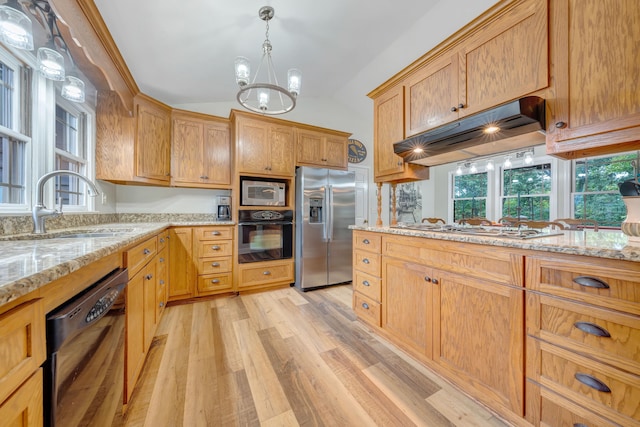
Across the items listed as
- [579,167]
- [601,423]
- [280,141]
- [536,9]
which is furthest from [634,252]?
[579,167]

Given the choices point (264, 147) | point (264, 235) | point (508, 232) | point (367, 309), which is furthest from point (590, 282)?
point (264, 147)

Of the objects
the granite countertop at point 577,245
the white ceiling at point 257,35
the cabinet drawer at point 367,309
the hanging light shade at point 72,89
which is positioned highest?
the white ceiling at point 257,35

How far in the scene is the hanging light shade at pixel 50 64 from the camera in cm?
129

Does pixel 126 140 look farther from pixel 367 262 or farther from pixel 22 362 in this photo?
pixel 367 262

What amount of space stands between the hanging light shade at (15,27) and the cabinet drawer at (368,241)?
2.24 meters

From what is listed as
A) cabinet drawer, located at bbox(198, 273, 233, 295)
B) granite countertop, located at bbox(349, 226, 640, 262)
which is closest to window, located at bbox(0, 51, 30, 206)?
cabinet drawer, located at bbox(198, 273, 233, 295)

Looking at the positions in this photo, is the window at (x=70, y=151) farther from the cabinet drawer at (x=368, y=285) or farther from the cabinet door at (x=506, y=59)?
the cabinet door at (x=506, y=59)

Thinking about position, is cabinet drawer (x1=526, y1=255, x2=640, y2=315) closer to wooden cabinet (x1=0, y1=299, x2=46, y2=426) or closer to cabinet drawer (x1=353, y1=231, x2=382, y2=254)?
cabinet drawer (x1=353, y1=231, x2=382, y2=254)

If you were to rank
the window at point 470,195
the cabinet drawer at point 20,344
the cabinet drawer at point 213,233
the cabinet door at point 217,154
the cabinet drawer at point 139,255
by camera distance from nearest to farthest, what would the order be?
the cabinet drawer at point 20,344
the cabinet drawer at point 139,255
the cabinet drawer at point 213,233
the cabinet door at point 217,154
the window at point 470,195

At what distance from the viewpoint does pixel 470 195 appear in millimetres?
5035

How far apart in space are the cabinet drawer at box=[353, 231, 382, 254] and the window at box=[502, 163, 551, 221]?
11.8 feet

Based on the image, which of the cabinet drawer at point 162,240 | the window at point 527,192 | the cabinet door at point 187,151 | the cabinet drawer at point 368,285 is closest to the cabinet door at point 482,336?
the cabinet drawer at point 368,285

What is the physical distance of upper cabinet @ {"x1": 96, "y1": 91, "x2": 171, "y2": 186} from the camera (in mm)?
2420

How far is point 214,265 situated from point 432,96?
9.20ft
